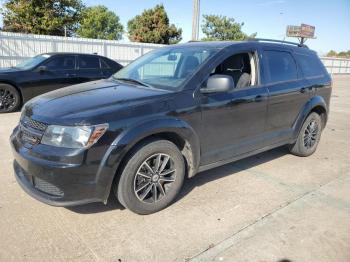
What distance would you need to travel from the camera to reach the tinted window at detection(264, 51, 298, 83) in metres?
4.40

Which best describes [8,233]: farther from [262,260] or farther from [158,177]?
[262,260]

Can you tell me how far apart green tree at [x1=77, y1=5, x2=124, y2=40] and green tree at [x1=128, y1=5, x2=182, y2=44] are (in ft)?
99.4

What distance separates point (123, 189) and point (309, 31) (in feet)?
177

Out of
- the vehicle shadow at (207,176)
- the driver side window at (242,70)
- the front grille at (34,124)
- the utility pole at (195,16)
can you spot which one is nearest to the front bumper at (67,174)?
the front grille at (34,124)

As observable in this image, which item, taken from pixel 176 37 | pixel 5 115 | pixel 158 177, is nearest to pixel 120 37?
pixel 176 37

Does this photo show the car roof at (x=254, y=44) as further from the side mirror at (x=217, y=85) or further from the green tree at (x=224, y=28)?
the green tree at (x=224, y=28)

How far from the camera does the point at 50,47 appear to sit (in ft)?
51.7

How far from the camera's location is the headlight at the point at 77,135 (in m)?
2.75

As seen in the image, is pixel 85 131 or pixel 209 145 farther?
pixel 209 145

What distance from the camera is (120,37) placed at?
82.4 meters

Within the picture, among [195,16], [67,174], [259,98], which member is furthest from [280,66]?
[195,16]

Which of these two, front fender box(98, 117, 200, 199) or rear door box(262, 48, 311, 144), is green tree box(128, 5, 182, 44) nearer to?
rear door box(262, 48, 311, 144)

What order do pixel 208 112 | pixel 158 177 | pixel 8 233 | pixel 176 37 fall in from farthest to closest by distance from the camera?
pixel 176 37 < pixel 208 112 < pixel 158 177 < pixel 8 233

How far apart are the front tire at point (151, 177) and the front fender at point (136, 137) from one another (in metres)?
0.13
